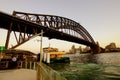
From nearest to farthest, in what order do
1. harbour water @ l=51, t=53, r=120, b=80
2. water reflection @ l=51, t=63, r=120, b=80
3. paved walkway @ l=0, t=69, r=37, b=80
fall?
paved walkway @ l=0, t=69, r=37, b=80, water reflection @ l=51, t=63, r=120, b=80, harbour water @ l=51, t=53, r=120, b=80

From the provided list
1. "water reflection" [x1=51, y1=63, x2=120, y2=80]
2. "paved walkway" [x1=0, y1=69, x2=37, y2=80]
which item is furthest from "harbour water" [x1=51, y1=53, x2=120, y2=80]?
"paved walkway" [x1=0, y1=69, x2=37, y2=80]

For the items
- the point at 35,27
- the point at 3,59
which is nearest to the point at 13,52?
the point at 3,59

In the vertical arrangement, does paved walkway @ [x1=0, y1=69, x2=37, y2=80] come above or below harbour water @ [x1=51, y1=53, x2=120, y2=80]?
above

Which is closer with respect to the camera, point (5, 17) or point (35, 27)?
point (5, 17)

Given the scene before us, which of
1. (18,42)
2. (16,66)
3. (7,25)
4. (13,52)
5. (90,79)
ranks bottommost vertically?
(90,79)

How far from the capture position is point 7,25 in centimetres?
3228

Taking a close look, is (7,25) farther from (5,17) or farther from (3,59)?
(3,59)

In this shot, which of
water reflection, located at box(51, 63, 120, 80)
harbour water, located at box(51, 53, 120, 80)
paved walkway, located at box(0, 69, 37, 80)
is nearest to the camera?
paved walkway, located at box(0, 69, 37, 80)

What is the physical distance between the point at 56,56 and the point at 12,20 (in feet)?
86.1

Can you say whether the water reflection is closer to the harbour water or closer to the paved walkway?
the harbour water

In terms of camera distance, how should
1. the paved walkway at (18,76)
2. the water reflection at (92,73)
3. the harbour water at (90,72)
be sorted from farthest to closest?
the harbour water at (90,72) < the water reflection at (92,73) < the paved walkway at (18,76)

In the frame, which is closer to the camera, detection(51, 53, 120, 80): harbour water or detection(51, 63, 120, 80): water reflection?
detection(51, 63, 120, 80): water reflection

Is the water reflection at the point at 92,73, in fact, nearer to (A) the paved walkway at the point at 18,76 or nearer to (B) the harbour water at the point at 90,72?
(B) the harbour water at the point at 90,72

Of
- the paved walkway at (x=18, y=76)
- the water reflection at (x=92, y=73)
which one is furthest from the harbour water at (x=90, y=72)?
the paved walkway at (x=18, y=76)
